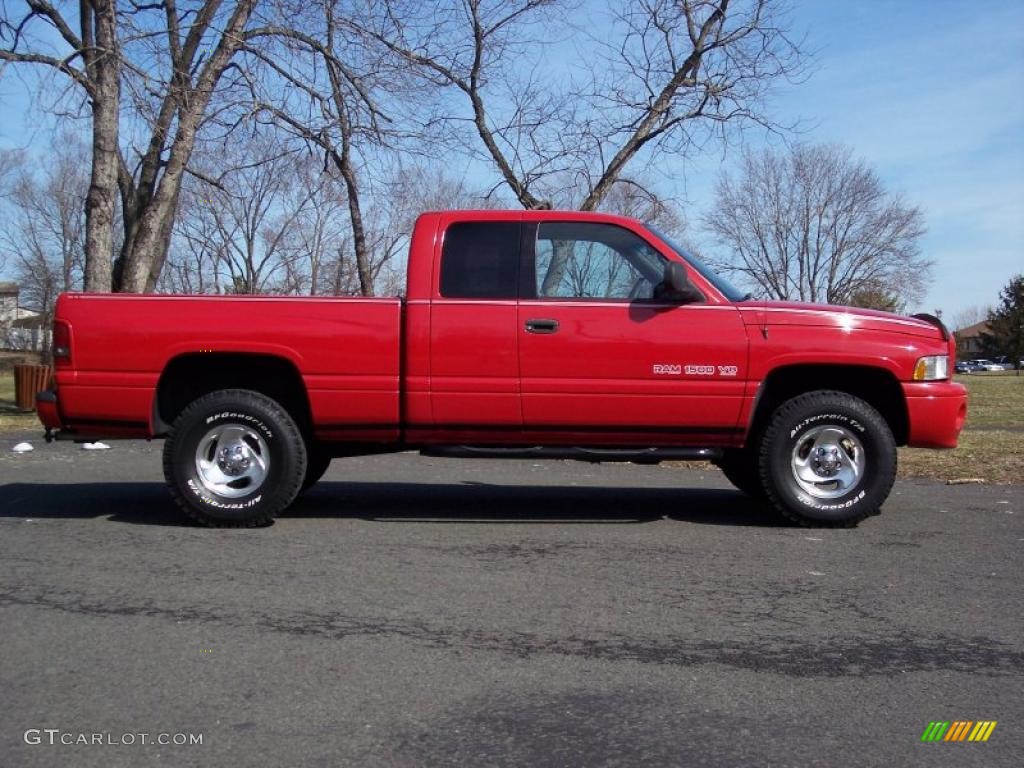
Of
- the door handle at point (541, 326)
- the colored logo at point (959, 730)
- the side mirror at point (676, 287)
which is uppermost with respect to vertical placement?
the side mirror at point (676, 287)

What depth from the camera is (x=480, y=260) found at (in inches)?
260

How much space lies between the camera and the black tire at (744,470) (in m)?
7.10

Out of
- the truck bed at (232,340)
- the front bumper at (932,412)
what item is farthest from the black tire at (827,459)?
the truck bed at (232,340)

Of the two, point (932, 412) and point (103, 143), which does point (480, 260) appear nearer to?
point (932, 412)

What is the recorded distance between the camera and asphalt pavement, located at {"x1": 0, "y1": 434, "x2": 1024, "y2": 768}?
321 cm

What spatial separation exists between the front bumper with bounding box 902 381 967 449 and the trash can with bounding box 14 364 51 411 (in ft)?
55.2

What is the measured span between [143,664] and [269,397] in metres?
3.07

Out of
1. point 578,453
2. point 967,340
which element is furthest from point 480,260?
point 967,340

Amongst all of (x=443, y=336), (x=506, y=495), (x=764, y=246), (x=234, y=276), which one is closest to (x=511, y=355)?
(x=443, y=336)

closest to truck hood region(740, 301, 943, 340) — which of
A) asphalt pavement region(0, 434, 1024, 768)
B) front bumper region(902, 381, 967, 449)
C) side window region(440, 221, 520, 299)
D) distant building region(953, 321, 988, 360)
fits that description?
front bumper region(902, 381, 967, 449)

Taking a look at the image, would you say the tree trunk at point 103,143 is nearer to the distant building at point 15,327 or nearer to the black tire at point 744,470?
the black tire at point 744,470

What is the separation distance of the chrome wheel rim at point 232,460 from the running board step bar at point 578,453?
111 cm

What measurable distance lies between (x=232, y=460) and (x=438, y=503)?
172cm

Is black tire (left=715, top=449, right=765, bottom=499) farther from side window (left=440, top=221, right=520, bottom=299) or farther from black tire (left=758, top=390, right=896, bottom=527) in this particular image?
side window (left=440, top=221, right=520, bottom=299)
